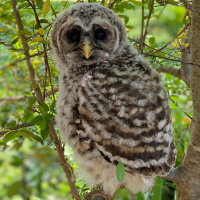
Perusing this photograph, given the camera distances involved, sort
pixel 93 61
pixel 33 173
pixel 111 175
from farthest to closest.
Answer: pixel 93 61 → pixel 111 175 → pixel 33 173

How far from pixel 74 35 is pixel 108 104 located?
0.45 metres

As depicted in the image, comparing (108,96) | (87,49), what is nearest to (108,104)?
(108,96)

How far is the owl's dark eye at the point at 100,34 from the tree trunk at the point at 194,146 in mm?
425

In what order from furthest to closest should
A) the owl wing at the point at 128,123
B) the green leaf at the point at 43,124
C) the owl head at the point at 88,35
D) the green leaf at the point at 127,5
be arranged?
the green leaf at the point at 127,5
the owl head at the point at 88,35
the green leaf at the point at 43,124
the owl wing at the point at 128,123

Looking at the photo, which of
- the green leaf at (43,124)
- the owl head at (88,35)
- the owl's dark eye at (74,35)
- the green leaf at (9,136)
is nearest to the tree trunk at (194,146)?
the owl head at (88,35)

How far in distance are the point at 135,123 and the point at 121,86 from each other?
0.16 m

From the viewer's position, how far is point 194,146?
4.40 ft

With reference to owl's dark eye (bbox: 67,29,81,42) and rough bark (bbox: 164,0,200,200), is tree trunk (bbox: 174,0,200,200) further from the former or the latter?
owl's dark eye (bbox: 67,29,81,42)

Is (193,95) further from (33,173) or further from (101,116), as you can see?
(33,173)

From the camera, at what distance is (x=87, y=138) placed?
3.86ft

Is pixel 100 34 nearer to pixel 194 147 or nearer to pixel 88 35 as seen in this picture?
pixel 88 35

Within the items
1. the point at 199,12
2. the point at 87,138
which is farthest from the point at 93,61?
the point at 199,12

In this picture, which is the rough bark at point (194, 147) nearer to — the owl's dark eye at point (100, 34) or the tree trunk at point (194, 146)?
the tree trunk at point (194, 146)

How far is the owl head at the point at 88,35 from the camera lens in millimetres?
1378
